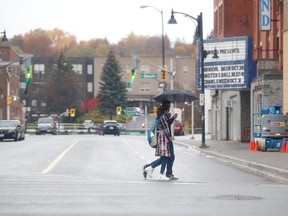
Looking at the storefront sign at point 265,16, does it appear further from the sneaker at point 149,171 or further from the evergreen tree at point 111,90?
the evergreen tree at point 111,90

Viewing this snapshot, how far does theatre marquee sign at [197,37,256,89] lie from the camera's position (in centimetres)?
4584

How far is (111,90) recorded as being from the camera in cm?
12162

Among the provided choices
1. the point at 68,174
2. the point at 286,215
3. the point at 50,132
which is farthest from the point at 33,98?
the point at 286,215

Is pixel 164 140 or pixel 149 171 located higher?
pixel 164 140

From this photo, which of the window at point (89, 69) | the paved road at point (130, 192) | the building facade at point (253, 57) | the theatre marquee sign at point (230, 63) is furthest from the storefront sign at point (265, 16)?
the window at point (89, 69)

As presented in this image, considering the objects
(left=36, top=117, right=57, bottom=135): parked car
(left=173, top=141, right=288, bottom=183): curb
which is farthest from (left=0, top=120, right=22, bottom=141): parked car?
(left=36, top=117, right=57, bottom=135): parked car

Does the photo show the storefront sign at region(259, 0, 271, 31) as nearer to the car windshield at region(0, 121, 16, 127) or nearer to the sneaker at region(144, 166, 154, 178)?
the car windshield at region(0, 121, 16, 127)

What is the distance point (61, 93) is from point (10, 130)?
69380 millimetres

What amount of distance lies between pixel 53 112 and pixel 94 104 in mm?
13175

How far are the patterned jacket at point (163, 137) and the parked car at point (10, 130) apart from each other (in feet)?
120

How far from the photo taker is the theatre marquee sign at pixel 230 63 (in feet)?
150

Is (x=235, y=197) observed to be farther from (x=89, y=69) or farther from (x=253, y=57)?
(x=89, y=69)

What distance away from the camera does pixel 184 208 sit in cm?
1209

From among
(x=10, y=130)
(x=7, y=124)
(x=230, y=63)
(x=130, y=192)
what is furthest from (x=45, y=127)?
(x=130, y=192)
